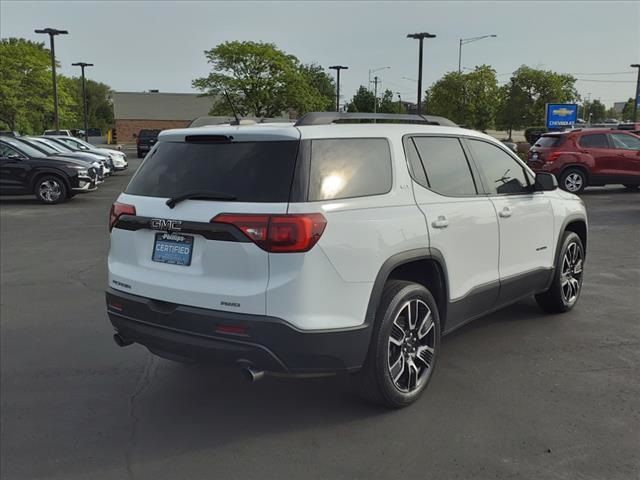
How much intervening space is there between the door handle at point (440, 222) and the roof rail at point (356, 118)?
0.77m

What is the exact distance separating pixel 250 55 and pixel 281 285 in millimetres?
44874

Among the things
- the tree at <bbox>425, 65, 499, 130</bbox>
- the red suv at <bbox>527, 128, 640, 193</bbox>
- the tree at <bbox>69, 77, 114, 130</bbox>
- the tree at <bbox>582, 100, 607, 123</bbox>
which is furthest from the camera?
the tree at <bbox>582, 100, 607, 123</bbox>

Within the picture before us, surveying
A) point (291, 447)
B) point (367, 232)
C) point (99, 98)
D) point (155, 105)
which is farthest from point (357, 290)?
point (99, 98)

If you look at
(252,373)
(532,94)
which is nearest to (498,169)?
(252,373)

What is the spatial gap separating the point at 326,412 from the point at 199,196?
157cm

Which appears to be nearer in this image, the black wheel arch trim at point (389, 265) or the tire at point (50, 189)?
the black wheel arch trim at point (389, 265)

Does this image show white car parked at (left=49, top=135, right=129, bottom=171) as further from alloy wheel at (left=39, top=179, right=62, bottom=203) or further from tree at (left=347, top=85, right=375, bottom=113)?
tree at (left=347, top=85, right=375, bottom=113)

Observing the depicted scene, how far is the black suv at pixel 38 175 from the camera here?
608 inches

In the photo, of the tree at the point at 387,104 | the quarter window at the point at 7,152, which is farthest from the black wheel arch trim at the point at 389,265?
the tree at the point at 387,104

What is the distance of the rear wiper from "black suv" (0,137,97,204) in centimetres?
1336

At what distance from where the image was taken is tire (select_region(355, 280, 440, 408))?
3.61 metres

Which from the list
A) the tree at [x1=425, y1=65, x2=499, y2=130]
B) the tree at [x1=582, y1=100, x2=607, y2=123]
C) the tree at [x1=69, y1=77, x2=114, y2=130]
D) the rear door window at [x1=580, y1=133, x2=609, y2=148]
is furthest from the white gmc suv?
the tree at [x1=582, y1=100, x2=607, y2=123]

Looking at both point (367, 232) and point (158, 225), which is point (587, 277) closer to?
point (367, 232)

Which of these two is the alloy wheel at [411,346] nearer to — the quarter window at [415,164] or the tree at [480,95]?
the quarter window at [415,164]
